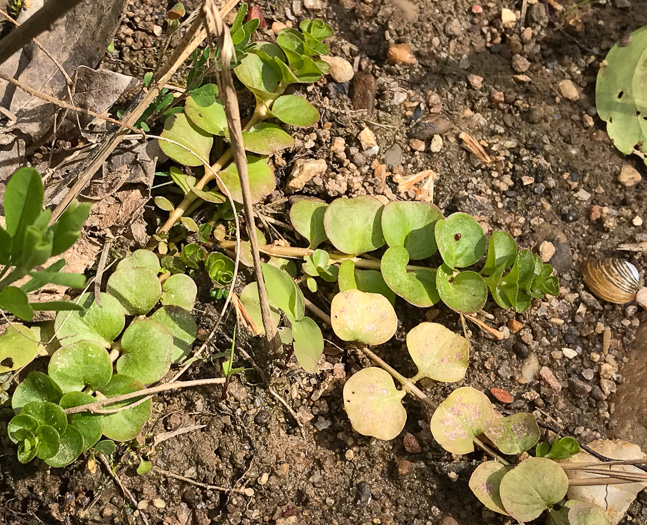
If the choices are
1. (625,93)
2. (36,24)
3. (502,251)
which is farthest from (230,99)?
(625,93)

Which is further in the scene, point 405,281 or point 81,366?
point 405,281

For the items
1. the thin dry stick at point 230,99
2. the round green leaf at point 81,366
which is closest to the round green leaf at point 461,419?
the thin dry stick at point 230,99

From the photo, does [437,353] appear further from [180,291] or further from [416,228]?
[180,291]

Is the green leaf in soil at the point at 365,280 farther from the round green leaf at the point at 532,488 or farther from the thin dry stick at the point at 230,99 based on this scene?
the round green leaf at the point at 532,488

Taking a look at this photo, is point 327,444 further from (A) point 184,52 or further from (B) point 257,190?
(A) point 184,52

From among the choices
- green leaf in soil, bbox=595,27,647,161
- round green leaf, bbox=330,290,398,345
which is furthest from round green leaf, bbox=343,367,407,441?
green leaf in soil, bbox=595,27,647,161

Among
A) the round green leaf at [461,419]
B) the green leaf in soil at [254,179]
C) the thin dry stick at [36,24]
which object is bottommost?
the round green leaf at [461,419]
